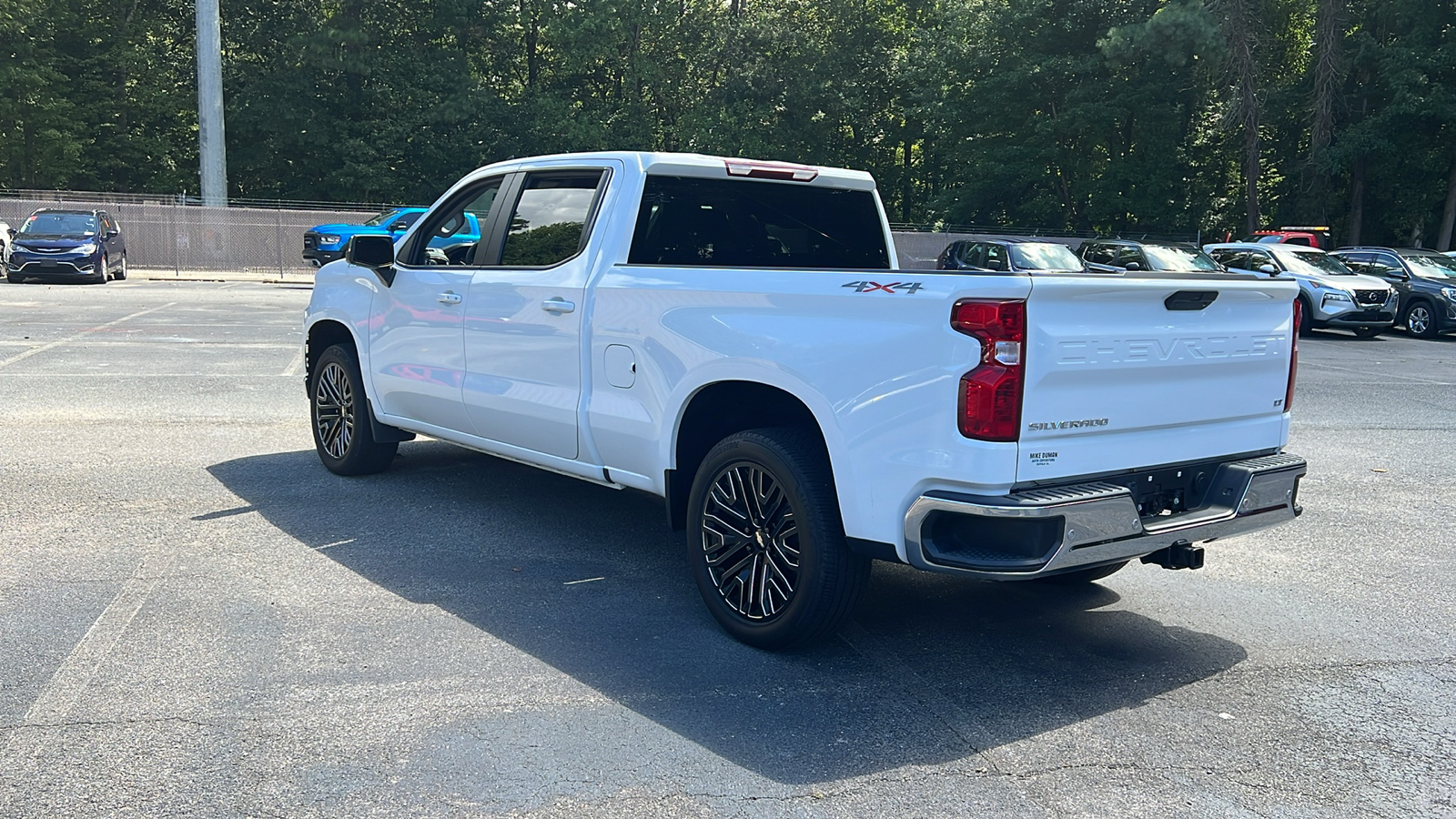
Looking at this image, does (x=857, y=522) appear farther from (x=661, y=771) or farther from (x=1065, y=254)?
(x=1065, y=254)

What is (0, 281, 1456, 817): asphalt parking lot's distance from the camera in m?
3.51

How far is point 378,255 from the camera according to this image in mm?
6859

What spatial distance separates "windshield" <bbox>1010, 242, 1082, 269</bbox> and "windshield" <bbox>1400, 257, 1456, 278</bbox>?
28.3 feet

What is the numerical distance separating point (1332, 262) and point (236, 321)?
64.9 feet

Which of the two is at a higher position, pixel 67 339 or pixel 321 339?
pixel 321 339

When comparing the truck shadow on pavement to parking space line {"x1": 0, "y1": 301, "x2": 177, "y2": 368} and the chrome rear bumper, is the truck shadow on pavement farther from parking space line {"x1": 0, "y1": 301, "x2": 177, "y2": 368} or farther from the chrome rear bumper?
parking space line {"x1": 0, "y1": 301, "x2": 177, "y2": 368}

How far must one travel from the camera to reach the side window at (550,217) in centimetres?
577

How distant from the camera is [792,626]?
443cm

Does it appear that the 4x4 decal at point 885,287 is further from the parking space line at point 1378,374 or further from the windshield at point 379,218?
the windshield at point 379,218

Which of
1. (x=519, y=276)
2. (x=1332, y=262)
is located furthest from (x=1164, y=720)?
(x=1332, y=262)

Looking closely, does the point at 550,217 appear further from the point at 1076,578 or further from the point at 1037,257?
the point at 1037,257

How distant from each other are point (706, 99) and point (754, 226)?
42650 mm

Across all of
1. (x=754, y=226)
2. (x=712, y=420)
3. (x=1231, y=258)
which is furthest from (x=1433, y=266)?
(x=712, y=420)

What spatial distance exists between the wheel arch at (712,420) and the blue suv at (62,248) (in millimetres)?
23602
